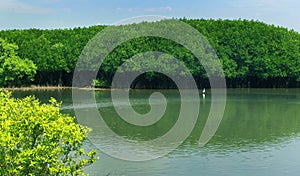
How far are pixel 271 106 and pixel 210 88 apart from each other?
33250mm

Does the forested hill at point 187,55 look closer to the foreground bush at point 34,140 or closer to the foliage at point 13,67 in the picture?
the foliage at point 13,67

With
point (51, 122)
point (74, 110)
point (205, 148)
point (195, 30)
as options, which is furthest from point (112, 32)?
point (51, 122)

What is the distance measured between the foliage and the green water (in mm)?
30530

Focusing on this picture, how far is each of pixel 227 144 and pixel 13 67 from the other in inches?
2332

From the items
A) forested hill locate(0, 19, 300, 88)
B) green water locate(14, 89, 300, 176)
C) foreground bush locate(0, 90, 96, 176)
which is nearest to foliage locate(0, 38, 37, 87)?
forested hill locate(0, 19, 300, 88)

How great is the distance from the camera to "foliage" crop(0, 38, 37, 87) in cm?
8356

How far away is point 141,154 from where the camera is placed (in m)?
30.1

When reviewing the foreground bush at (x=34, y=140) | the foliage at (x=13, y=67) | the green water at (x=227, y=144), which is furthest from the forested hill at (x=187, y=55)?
the foreground bush at (x=34, y=140)

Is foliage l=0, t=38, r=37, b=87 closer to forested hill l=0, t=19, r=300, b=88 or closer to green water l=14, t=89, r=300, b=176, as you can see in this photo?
forested hill l=0, t=19, r=300, b=88

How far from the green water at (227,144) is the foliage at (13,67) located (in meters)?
30.5

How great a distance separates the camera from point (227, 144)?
110ft

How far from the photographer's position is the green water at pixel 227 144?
1037 inches

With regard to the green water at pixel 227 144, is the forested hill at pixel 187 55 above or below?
above

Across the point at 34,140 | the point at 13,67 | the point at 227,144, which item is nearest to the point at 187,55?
the point at 13,67
